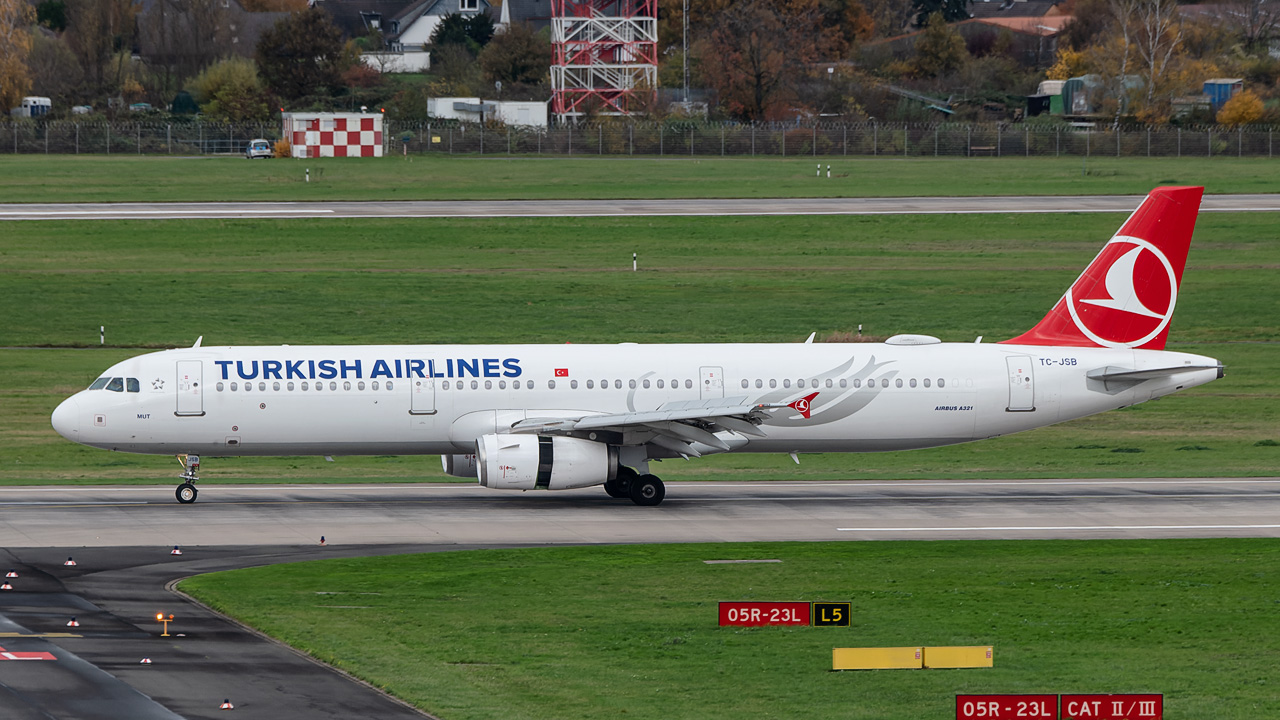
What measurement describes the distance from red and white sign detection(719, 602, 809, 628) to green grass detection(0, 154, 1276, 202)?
2648 inches

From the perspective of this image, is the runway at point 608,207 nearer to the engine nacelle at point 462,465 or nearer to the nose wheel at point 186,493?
the engine nacelle at point 462,465

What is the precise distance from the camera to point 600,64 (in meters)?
138

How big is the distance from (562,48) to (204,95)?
127 feet

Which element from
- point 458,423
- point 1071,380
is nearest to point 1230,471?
point 1071,380

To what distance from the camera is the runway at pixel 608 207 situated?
83812 mm

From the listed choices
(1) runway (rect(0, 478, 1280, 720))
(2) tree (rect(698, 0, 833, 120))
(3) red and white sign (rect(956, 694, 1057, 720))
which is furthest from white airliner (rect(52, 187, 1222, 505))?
(2) tree (rect(698, 0, 833, 120))

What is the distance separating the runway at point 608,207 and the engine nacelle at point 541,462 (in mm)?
46138

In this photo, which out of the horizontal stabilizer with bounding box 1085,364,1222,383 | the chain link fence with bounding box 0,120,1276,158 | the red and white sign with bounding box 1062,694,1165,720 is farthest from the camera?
the chain link fence with bounding box 0,120,1276,158

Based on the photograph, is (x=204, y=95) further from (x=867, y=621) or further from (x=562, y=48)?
(x=867, y=621)

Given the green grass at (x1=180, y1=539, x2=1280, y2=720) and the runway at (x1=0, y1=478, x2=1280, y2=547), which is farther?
the runway at (x1=0, y1=478, x2=1280, y2=547)

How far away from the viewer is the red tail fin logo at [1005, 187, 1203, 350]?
41.5 m

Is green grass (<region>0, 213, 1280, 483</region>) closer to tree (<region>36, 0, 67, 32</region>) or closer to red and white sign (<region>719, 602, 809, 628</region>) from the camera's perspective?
red and white sign (<region>719, 602, 809, 628</region>)

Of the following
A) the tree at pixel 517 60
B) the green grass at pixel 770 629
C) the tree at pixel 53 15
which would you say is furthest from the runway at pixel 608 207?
the tree at pixel 53 15

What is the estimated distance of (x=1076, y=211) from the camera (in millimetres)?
85250
